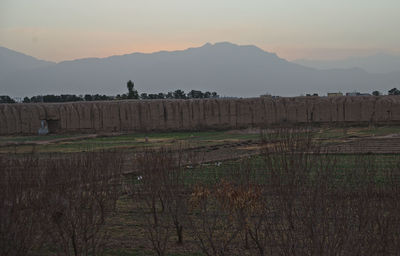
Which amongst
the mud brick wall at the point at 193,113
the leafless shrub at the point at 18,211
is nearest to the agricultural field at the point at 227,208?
the leafless shrub at the point at 18,211

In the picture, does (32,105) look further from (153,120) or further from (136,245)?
(136,245)

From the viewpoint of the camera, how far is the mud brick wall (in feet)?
160

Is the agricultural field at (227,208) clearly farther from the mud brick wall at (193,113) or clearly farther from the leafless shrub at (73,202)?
the mud brick wall at (193,113)

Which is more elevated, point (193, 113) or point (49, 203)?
point (193, 113)

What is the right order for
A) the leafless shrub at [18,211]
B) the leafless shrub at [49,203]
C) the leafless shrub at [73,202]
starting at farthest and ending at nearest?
the leafless shrub at [73,202], the leafless shrub at [49,203], the leafless shrub at [18,211]

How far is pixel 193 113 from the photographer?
52.2m

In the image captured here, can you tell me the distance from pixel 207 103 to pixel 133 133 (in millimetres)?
7736

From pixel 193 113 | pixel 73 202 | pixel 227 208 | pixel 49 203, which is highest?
pixel 193 113

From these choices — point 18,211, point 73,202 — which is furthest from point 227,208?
point 18,211

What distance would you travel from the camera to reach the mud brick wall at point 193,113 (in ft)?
160

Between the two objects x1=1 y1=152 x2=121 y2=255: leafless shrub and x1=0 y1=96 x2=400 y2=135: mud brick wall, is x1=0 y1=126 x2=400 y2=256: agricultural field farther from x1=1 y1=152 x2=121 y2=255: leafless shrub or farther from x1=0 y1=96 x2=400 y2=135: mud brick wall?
x1=0 y1=96 x2=400 y2=135: mud brick wall

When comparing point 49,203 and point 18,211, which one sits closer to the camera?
point 18,211

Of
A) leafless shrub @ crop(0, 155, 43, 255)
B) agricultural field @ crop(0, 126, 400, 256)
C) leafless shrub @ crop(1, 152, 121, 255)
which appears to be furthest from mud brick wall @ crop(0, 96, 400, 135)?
leafless shrub @ crop(0, 155, 43, 255)

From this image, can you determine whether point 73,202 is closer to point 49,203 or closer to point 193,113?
point 49,203
